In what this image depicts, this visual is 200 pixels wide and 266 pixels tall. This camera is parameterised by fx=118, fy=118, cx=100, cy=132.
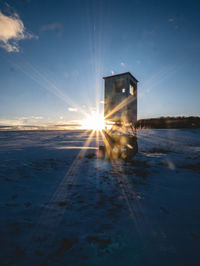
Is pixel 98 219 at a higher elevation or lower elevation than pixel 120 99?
lower

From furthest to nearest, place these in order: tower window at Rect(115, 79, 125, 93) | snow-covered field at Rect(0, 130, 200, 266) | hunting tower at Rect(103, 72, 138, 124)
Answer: tower window at Rect(115, 79, 125, 93) → hunting tower at Rect(103, 72, 138, 124) → snow-covered field at Rect(0, 130, 200, 266)

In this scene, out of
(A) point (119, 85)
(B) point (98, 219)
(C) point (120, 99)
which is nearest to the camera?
(B) point (98, 219)

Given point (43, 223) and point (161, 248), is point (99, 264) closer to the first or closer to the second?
point (161, 248)

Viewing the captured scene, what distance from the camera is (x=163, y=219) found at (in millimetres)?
2076

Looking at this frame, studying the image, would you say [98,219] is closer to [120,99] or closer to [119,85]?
[120,99]

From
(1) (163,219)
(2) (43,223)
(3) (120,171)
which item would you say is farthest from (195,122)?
(2) (43,223)

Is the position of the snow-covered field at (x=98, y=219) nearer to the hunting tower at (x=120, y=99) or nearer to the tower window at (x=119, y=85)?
the hunting tower at (x=120, y=99)

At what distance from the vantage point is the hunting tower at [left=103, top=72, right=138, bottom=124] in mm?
9781

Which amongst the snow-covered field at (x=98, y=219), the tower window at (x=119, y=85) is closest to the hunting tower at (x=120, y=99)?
the tower window at (x=119, y=85)

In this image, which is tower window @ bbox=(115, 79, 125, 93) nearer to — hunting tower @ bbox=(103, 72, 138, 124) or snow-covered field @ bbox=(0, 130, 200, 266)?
hunting tower @ bbox=(103, 72, 138, 124)

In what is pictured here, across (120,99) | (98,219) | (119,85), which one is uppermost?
(119,85)

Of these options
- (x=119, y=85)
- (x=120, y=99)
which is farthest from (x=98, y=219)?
(x=119, y=85)

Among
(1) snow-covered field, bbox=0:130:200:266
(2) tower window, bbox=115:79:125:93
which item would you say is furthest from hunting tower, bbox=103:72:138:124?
(1) snow-covered field, bbox=0:130:200:266

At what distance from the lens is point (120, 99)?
995cm
